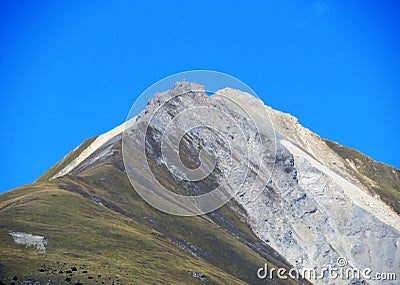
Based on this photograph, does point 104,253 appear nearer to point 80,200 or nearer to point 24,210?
point 24,210

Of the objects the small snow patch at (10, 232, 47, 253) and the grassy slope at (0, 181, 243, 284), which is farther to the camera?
the small snow patch at (10, 232, 47, 253)

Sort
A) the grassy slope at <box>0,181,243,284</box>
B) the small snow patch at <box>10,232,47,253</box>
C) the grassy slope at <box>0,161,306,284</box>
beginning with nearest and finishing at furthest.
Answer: the grassy slope at <box>0,161,306,284</box>, the grassy slope at <box>0,181,243,284</box>, the small snow patch at <box>10,232,47,253</box>

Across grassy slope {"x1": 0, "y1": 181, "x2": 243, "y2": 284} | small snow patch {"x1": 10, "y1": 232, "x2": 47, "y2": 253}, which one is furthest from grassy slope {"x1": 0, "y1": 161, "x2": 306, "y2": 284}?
small snow patch {"x1": 10, "y1": 232, "x2": 47, "y2": 253}

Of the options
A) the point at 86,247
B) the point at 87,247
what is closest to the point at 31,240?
the point at 86,247

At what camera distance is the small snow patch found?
13462cm

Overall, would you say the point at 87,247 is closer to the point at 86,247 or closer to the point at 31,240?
the point at 86,247

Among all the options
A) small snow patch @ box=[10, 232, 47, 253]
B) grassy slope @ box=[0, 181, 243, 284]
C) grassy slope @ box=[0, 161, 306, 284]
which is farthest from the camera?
small snow patch @ box=[10, 232, 47, 253]

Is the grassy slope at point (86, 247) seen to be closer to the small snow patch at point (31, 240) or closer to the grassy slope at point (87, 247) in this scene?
the grassy slope at point (87, 247)

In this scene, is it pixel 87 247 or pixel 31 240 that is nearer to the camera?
pixel 31 240

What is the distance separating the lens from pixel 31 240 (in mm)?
139000

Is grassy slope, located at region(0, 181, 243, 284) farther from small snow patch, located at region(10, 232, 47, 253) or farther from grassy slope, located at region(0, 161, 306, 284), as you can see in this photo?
small snow patch, located at region(10, 232, 47, 253)

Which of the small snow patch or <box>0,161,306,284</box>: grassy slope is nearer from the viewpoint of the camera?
<box>0,161,306,284</box>: grassy slope

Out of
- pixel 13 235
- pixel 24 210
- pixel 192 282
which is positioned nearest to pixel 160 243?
pixel 192 282

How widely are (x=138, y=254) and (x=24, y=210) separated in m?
35.2
